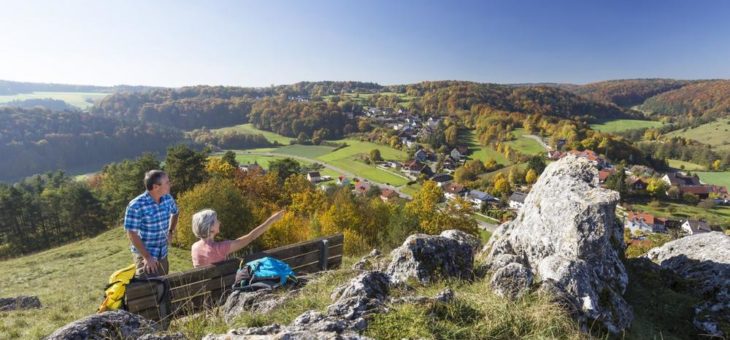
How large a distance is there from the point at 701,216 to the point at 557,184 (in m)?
88.9

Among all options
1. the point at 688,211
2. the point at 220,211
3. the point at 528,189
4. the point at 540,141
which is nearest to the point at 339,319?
the point at 220,211

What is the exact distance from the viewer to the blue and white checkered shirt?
6160mm

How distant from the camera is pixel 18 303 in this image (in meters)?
10.8

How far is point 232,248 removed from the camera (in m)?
6.04

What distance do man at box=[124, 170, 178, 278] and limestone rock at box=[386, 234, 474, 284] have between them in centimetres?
414

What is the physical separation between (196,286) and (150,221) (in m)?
1.54

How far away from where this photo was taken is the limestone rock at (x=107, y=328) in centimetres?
355

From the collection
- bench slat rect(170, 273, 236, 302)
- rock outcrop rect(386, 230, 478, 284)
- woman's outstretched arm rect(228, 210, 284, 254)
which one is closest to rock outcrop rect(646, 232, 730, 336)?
rock outcrop rect(386, 230, 478, 284)

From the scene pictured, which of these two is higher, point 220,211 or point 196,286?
point 196,286

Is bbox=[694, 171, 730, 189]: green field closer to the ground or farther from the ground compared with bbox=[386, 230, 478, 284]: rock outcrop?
closer to the ground

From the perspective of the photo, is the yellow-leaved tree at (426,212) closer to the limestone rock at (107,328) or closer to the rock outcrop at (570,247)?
the rock outcrop at (570,247)

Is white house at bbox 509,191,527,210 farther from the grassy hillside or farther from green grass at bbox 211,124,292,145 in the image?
green grass at bbox 211,124,292,145

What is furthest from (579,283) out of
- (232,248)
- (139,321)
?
(139,321)

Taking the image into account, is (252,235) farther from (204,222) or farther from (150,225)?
(150,225)
